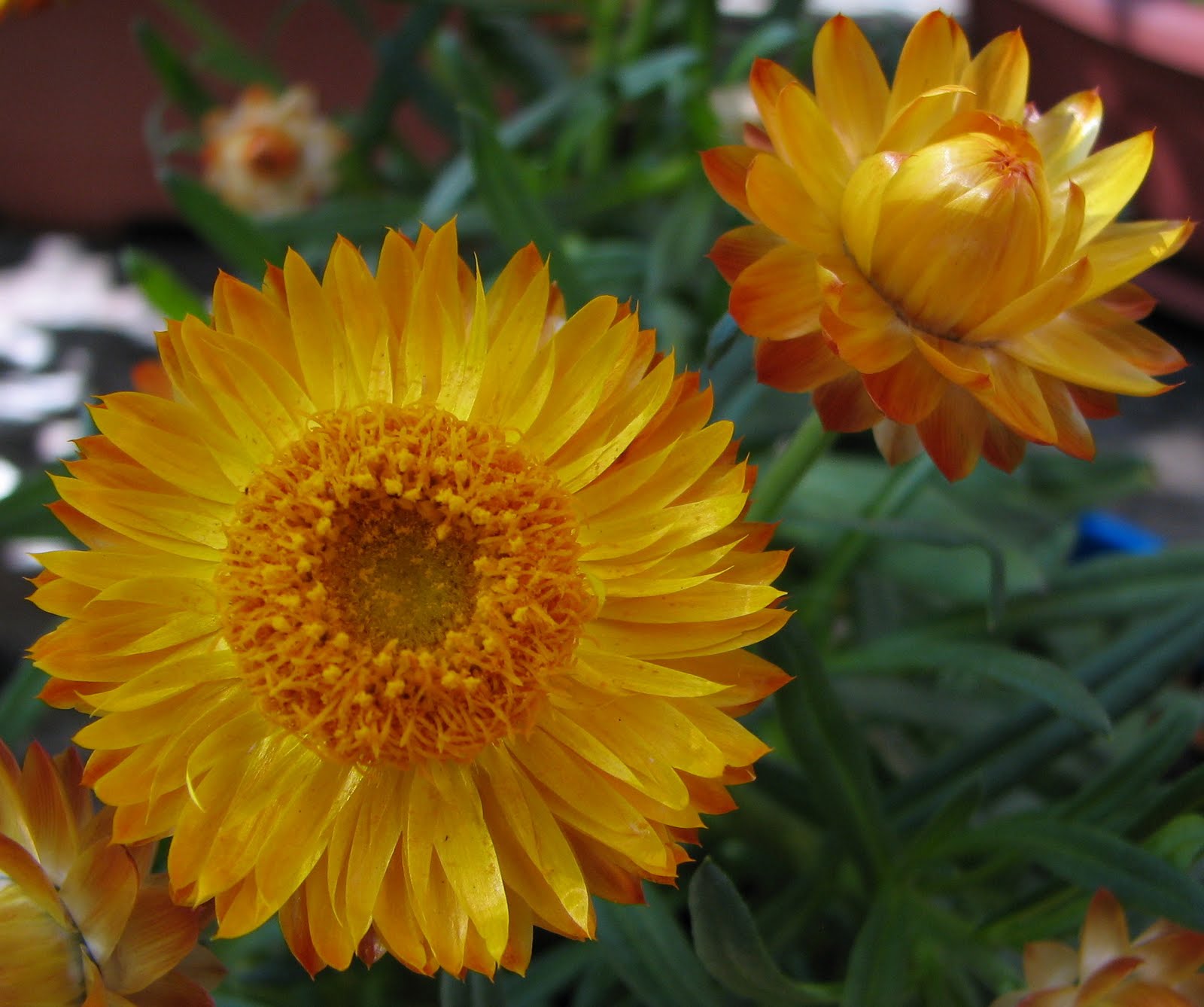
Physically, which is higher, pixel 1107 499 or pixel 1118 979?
pixel 1107 499

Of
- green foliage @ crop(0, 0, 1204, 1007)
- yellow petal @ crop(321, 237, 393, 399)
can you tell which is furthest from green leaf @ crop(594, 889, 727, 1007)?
yellow petal @ crop(321, 237, 393, 399)

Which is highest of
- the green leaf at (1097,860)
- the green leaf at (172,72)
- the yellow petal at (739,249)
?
the green leaf at (172,72)

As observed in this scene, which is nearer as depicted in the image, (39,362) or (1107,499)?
(1107,499)

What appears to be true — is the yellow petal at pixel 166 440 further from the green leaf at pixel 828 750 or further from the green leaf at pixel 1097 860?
the green leaf at pixel 1097 860

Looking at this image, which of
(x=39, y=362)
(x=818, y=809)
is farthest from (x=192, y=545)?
(x=39, y=362)

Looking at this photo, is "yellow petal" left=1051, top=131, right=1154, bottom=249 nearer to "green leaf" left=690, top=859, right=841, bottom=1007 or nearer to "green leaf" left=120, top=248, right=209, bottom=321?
"green leaf" left=690, top=859, right=841, bottom=1007

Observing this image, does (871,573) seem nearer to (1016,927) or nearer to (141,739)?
(1016,927)

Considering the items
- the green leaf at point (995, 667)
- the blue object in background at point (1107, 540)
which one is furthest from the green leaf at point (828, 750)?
the blue object in background at point (1107, 540)
